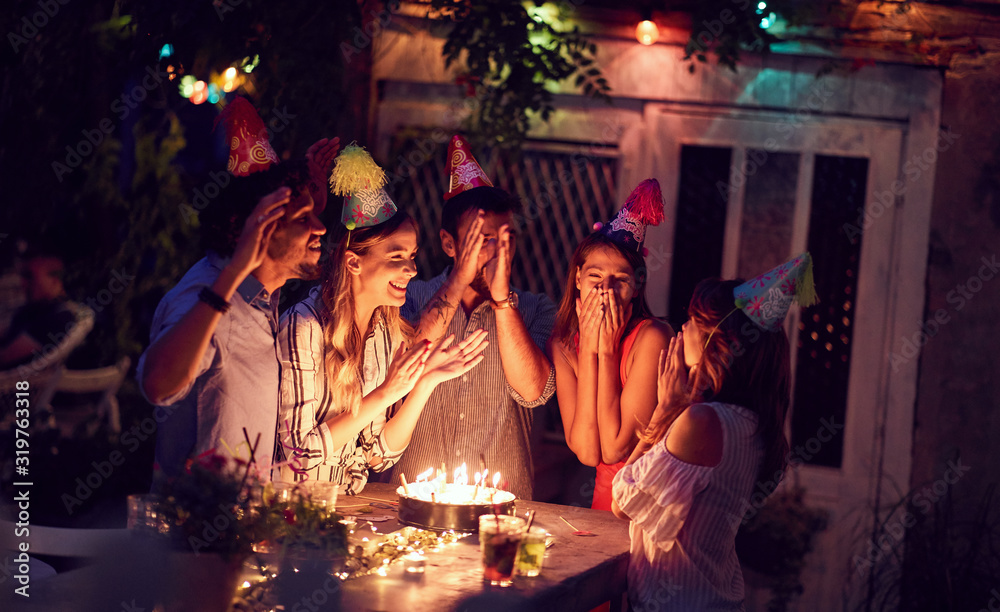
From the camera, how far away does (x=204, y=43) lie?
3.71 metres

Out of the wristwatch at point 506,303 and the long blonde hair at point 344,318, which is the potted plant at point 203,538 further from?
the wristwatch at point 506,303

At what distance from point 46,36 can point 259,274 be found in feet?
8.15

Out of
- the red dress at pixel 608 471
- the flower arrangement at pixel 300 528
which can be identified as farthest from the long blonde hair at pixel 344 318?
the red dress at pixel 608 471

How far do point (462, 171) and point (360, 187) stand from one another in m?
0.65

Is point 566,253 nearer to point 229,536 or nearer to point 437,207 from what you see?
point 437,207

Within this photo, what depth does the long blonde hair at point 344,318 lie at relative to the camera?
266 cm

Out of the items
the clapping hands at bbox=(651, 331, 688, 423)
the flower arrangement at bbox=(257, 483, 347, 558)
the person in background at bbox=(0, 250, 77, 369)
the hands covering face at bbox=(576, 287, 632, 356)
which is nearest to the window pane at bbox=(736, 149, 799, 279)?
the hands covering face at bbox=(576, 287, 632, 356)

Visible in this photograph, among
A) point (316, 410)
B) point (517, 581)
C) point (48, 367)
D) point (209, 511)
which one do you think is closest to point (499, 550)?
point (517, 581)

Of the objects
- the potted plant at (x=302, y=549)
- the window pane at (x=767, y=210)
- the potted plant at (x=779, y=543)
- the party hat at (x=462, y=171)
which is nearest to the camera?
the potted plant at (x=302, y=549)

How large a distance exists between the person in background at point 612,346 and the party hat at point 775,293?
1.99ft

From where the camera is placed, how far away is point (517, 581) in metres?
2.12

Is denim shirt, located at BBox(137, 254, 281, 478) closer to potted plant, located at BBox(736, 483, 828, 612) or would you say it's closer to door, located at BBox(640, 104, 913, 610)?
door, located at BBox(640, 104, 913, 610)

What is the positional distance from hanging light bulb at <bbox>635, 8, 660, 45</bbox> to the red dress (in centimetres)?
232

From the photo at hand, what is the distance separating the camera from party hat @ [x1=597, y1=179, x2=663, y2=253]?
9.84ft
